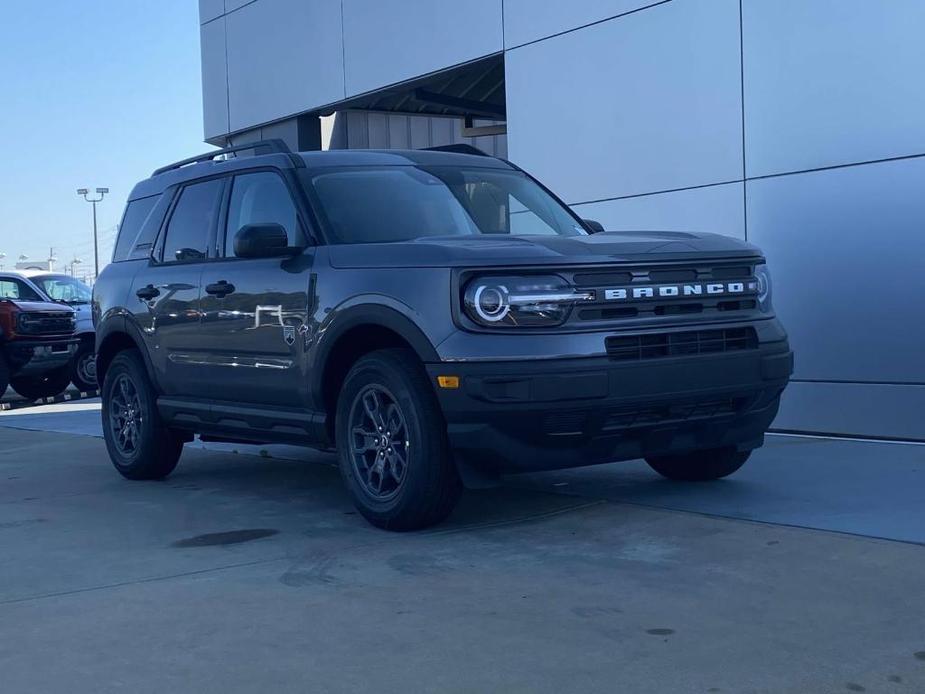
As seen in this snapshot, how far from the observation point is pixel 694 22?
33.7 ft

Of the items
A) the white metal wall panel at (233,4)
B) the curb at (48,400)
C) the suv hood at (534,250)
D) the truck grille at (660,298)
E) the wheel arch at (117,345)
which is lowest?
the curb at (48,400)

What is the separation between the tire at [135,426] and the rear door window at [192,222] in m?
0.84

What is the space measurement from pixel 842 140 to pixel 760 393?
12.2 ft

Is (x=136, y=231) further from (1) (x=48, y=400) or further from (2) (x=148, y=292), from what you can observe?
(1) (x=48, y=400)

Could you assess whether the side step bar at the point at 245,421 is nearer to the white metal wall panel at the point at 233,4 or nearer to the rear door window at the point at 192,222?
the rear door window at the point at 192,222

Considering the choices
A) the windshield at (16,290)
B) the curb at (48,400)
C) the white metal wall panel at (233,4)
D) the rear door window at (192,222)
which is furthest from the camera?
the windshield at (16,290)

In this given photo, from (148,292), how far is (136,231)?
84 cm

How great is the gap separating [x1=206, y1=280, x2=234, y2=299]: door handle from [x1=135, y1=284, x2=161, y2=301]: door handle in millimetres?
770

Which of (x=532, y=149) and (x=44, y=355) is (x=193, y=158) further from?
(x=44, y=355)

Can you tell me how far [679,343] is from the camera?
5.77 meters

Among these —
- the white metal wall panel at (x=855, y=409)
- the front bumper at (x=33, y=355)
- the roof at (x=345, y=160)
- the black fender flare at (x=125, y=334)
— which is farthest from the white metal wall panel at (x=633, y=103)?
the front bumper at (x=33, y=355)

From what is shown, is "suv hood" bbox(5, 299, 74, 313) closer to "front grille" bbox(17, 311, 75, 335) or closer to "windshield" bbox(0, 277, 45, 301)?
"front grille" bbox(17, 311, 75, 335)

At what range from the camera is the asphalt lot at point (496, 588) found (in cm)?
381

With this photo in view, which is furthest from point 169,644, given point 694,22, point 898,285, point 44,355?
point 44,355
